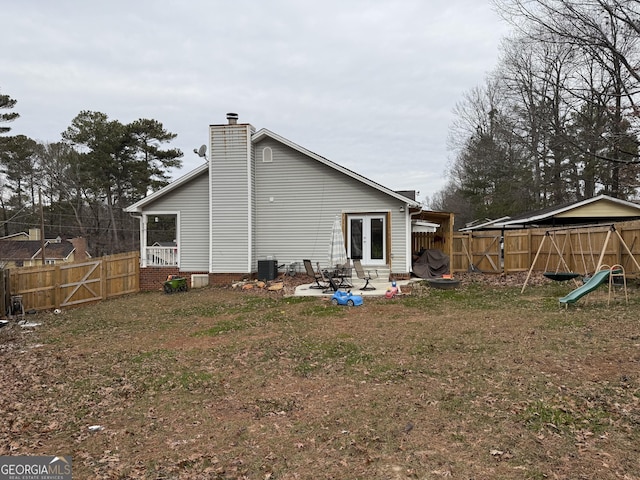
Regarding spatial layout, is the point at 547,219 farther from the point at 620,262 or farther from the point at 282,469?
the point at 282,469

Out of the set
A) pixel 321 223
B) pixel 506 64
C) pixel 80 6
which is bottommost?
pixel 321 223

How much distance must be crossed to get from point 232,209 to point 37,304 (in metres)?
6.97

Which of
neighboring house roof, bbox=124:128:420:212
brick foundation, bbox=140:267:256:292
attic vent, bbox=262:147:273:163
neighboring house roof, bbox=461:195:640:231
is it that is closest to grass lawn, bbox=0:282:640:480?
neighboring house roof, bbox=124:128:420:212

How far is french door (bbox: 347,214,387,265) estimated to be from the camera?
15938 millimetres

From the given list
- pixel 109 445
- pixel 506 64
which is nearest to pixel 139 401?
pixel 109 445

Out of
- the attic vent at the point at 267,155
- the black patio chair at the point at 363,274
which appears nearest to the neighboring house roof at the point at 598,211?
the black patio chair at the point at 363,274

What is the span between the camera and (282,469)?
11.4 ft

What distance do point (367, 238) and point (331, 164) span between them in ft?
10.3

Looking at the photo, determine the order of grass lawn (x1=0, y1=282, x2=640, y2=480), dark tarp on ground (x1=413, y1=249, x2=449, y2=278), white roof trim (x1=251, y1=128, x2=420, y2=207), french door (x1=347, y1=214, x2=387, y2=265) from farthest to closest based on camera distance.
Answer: dark tarp on ground (x1=413, y1=249, x2=449, y2=278)
french door (x1=347, y1=214, x2=387, y2=265)
white roof trim (x1=251, y1=128, x2=420, y2=207)
grass lawn (x1=0, y1=282, x2=640, y2=480)

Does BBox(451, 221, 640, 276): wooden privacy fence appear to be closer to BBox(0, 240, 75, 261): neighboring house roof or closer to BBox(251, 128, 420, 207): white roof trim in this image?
BBox(251, 128, 420, 207): white roof trim

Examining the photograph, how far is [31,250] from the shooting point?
4078cm

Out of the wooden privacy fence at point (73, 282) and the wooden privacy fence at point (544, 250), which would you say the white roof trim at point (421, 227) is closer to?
the wooden privacy fence at point (544, 250)

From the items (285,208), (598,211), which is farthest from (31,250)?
(598,211)

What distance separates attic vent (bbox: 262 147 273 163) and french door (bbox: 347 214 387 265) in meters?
3.90
